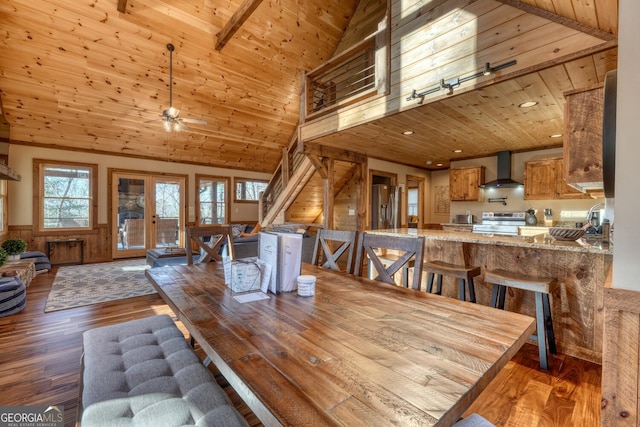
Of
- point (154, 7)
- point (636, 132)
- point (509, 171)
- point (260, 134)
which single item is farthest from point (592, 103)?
point (260, 134)

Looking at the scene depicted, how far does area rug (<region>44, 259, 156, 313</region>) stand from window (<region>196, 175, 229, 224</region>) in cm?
239

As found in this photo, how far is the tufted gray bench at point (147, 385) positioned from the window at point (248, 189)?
713cm

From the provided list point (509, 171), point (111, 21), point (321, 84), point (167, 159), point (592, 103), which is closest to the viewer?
point (592, 103)

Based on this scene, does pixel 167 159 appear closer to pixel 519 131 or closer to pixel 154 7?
pixel 154 7

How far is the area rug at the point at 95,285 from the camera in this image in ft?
11.9

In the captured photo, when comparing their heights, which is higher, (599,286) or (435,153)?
(435,153)

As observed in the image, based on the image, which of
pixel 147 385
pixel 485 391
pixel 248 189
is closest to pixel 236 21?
pixel 248 189

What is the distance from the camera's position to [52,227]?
598 cm

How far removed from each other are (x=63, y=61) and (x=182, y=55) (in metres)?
1.75

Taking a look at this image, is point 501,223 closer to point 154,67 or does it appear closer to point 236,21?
point 236,21

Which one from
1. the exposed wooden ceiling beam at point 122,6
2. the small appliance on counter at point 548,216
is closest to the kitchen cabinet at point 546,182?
the small appliance on counter at point 548,216

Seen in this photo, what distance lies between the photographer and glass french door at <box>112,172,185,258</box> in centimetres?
668

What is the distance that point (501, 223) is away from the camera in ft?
18.6

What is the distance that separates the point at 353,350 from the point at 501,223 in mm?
5834
